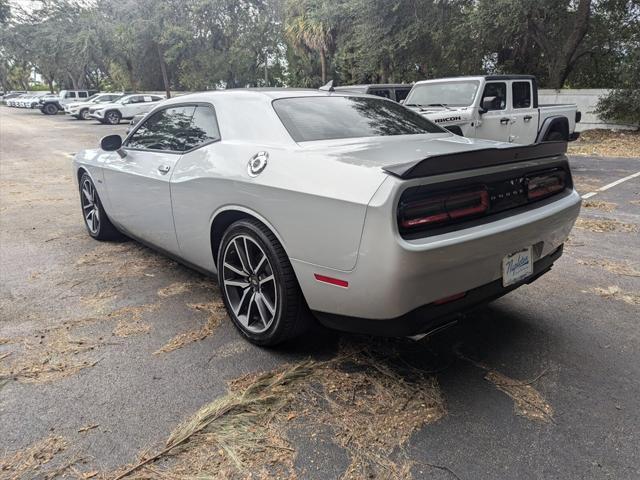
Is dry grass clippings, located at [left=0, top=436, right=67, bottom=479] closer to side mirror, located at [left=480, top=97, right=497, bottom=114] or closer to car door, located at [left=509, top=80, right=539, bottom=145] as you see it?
side mirror, located at [left=480, top=97, right=497, bottom=114]

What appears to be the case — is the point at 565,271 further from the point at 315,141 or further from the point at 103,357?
the point at 103,357

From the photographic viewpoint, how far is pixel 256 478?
2.05 meters

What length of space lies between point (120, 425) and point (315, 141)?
1852 millimetres

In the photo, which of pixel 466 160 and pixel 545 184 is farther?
pixel 545 184

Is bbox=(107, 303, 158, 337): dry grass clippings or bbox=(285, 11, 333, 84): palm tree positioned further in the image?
bbox=(285, 11, 333, 84): palm tree

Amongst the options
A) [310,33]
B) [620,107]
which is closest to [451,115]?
[620,107]

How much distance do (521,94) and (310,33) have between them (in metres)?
17.3

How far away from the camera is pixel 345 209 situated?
2.37 m

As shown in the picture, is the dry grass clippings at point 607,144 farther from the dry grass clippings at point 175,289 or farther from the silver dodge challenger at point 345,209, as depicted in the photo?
the dry grass clippings at point 175,289

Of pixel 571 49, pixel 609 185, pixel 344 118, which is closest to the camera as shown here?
pixel 344 118

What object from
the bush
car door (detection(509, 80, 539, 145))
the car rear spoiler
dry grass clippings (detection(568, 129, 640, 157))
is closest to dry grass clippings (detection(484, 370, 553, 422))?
the car rear spoiler

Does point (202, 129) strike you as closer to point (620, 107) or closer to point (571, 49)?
point (620, 107)

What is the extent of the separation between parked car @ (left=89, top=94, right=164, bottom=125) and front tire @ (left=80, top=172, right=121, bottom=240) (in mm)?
21498

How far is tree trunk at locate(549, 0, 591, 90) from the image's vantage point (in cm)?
1597
